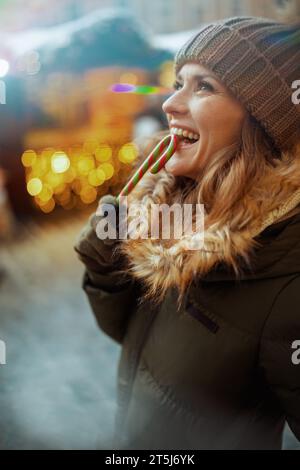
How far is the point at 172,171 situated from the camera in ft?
2.59

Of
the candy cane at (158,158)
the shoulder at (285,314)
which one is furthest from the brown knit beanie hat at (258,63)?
the shoulder at (285,314)

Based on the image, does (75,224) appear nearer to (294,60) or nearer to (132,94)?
(132,94)

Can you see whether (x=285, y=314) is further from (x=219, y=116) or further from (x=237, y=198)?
(x=219, y=116)

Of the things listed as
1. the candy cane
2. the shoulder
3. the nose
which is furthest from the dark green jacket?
the nose

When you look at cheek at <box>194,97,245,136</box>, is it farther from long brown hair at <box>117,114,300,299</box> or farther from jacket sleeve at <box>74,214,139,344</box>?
jacket sleeve at <box>74,214,139,344</box>

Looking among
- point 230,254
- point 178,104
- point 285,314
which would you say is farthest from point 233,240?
point 178,104

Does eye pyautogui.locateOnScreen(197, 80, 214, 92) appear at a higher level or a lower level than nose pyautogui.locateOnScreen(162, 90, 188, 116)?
higher

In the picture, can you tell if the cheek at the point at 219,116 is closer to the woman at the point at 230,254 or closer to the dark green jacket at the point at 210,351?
the woman at the point at 230,254

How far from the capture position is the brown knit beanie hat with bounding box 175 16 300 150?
2.31 feet

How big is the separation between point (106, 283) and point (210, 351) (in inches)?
10.4

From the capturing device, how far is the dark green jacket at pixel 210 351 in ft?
2.31

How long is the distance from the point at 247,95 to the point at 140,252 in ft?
1.04

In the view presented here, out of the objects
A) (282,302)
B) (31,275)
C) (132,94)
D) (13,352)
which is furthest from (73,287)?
(282,302)

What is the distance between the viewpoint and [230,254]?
0.69m
